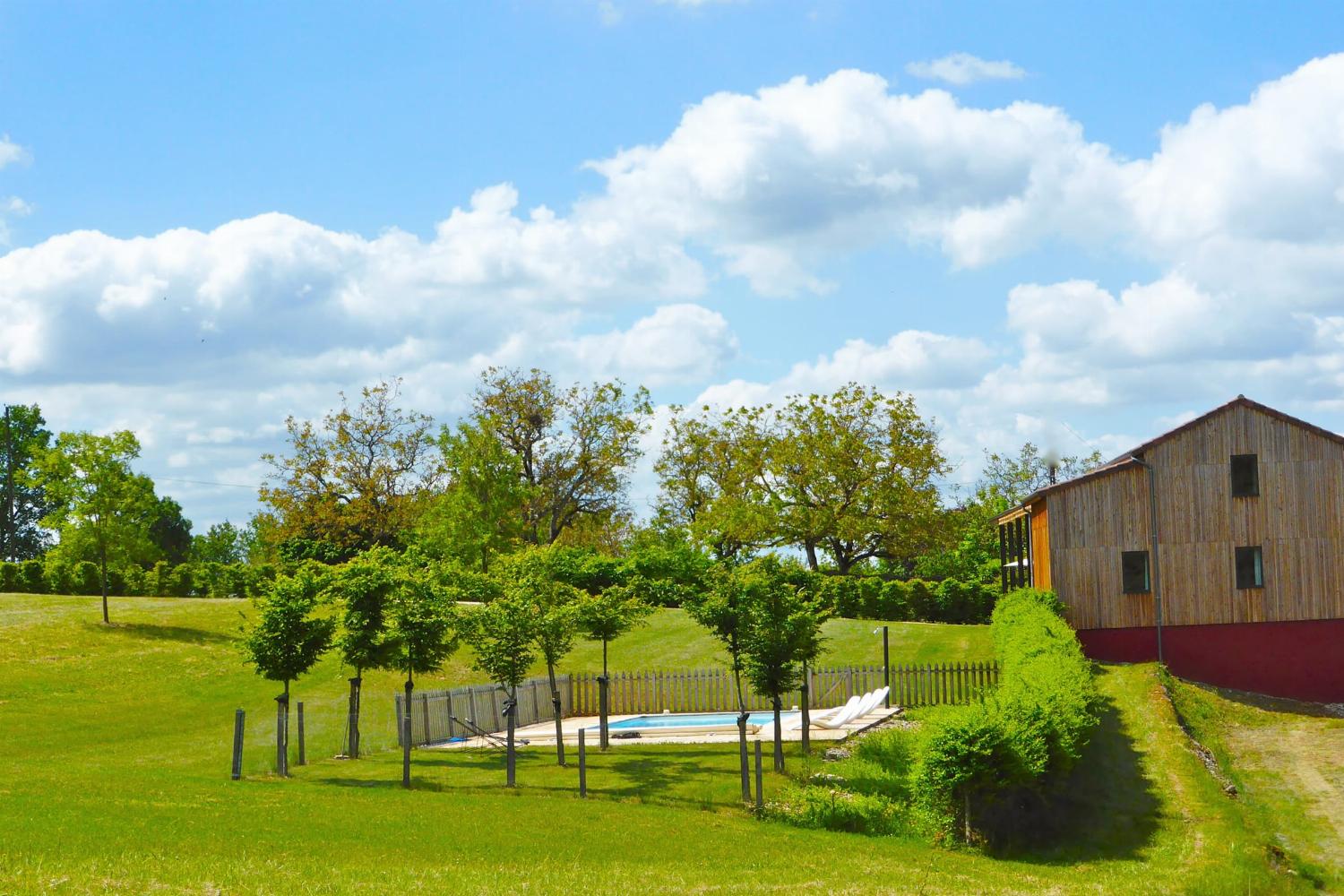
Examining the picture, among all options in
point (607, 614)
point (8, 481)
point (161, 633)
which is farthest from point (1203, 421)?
point (8, 481)

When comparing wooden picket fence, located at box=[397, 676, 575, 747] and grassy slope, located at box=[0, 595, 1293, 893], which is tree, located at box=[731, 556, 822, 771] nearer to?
grassy slope, located at box=[0, 595, 1293, 893]

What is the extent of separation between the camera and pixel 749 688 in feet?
133

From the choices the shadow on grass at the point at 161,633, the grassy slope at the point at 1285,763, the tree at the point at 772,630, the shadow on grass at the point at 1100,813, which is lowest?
the grassy slope at the point at 1285,763

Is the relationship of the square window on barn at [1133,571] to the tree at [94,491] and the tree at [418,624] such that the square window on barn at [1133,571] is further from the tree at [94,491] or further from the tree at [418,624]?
the tree at [94,491]

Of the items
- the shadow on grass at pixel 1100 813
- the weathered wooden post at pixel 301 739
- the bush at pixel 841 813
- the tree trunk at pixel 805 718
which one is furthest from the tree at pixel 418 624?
the shadow on grass at pixel 1100 813

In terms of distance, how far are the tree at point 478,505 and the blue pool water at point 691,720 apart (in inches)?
744

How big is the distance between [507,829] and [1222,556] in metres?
31.0

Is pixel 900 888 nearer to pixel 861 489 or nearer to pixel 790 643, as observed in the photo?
pixel 790 643

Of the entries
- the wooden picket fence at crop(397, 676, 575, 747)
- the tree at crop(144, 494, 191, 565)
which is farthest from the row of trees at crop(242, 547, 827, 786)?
the tree at crop(144, 494, 191, 565)

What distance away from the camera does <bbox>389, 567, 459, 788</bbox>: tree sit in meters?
27.5

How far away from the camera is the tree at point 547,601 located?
2716 centimetres

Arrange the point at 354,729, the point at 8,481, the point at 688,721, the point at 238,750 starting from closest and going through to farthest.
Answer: the point at 238,750 → the point at 354,729 → the point at 688,721 → the point at 8,481

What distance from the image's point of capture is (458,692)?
3406cm

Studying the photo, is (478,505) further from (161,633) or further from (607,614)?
(607,614)
